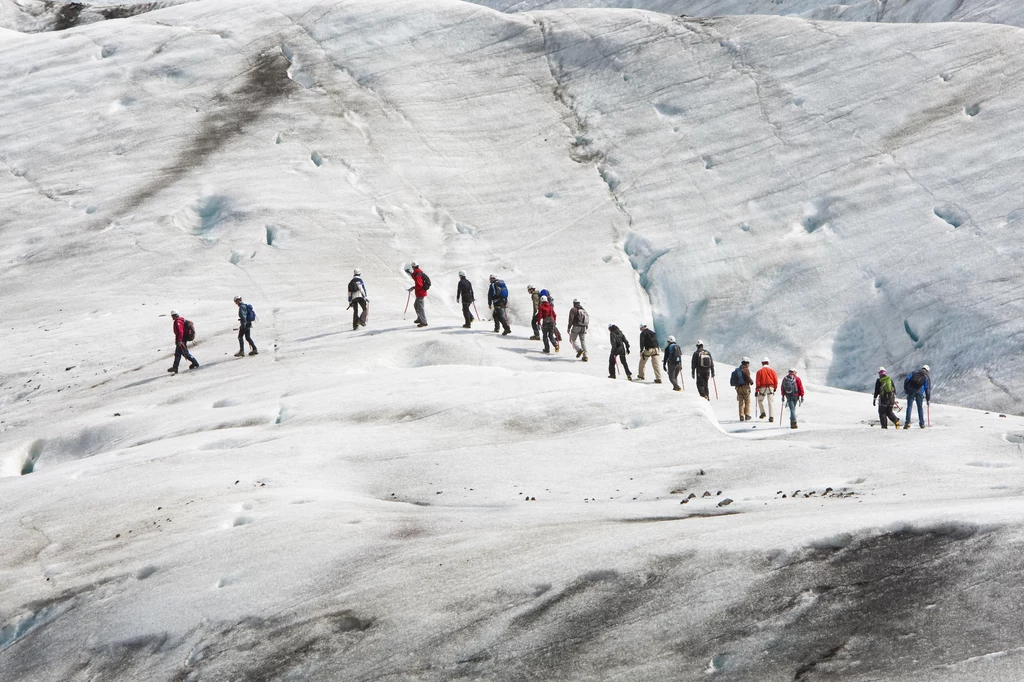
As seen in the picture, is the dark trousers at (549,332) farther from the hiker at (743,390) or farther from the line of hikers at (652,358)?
the hiker at (743,390)

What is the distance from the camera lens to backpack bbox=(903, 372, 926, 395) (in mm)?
23359

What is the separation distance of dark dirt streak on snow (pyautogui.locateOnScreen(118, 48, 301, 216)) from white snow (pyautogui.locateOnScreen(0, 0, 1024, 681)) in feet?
0.57

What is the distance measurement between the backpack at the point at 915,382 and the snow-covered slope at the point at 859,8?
2903 cm

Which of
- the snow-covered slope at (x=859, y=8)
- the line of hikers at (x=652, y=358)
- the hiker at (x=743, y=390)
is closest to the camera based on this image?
the line of hikers at (x=652, y=358)

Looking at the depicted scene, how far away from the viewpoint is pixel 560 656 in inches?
488

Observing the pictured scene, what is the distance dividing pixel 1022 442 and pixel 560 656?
1190 centimetres

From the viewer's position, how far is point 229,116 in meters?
42.4

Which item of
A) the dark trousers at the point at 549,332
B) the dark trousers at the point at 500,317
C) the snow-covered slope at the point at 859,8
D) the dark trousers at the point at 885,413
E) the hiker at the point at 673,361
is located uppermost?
the snow-covered slope at the point at 859,8

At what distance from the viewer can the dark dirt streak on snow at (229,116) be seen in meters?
39.4

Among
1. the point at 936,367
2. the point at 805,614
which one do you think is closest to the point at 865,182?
the point at 936,367

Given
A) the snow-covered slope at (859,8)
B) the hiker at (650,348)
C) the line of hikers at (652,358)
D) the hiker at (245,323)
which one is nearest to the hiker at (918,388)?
the line of hikers at (652,358)

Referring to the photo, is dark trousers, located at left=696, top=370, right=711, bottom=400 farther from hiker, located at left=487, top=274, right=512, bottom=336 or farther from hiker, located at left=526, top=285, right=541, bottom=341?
hiker, located at left=487, top=274, right=512, bottom=336

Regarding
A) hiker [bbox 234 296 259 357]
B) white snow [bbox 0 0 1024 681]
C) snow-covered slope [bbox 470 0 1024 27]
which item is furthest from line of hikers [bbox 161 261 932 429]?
snow-covered slope [bbox 470 0 1024 27]

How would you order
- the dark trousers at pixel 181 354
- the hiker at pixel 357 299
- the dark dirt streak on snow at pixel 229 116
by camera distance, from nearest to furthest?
the dark trousers at pixel 181 354, the hiker at pixel 357 299, the dark dirt streak on snow at pixel 229 116
